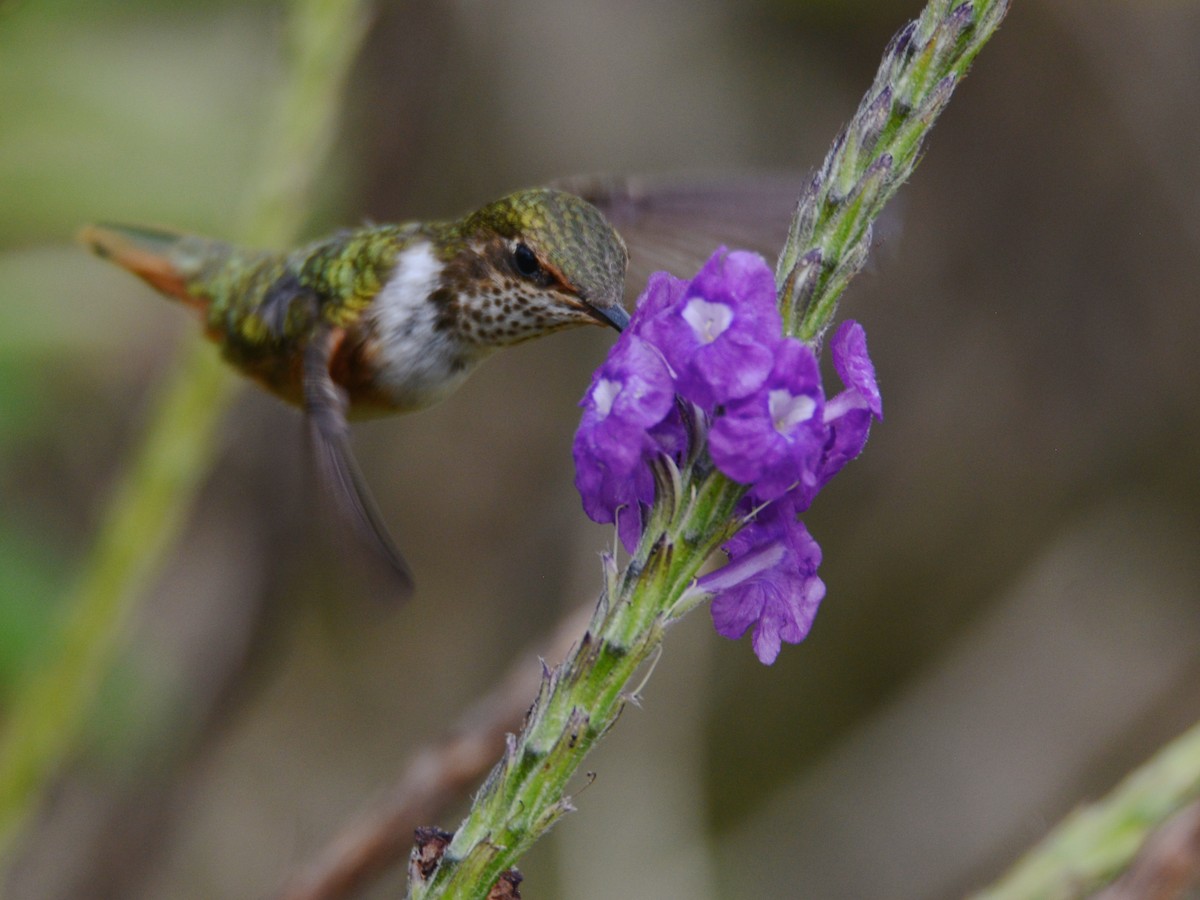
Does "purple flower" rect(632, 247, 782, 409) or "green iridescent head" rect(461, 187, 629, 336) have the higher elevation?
"green iridescent head" rect(461, 187, 629, 336)

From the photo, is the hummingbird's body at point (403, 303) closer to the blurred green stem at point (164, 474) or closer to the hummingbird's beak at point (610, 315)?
the hummingbird's beak at point (610, 315)

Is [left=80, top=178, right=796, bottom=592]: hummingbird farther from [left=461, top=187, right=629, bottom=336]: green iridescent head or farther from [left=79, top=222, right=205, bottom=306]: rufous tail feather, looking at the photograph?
[left=79, top=222, right=205, bottom=306]: rufous tail feather

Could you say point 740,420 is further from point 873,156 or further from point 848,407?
point 873,156

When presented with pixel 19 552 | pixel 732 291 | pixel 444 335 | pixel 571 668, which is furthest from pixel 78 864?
pixel 732 291

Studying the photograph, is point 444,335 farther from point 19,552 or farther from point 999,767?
point 999,767

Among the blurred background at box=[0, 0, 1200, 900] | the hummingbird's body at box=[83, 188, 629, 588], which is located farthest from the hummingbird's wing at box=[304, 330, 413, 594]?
the blurred background at box=[0, 0, 1200, 900]

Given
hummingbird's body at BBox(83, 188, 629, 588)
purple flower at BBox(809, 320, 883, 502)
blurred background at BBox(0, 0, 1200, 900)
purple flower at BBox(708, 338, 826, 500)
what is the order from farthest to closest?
blurred background at BBox(0, 0, 1200, 900) → hummingbird's body at BBox(83, 188, 629, 588) → purple flower at BBox(809, 320, 883, 502) → purple flower at BBox(708, 338, 826, 500)

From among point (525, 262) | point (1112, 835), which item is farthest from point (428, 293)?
point (1112, 835)
